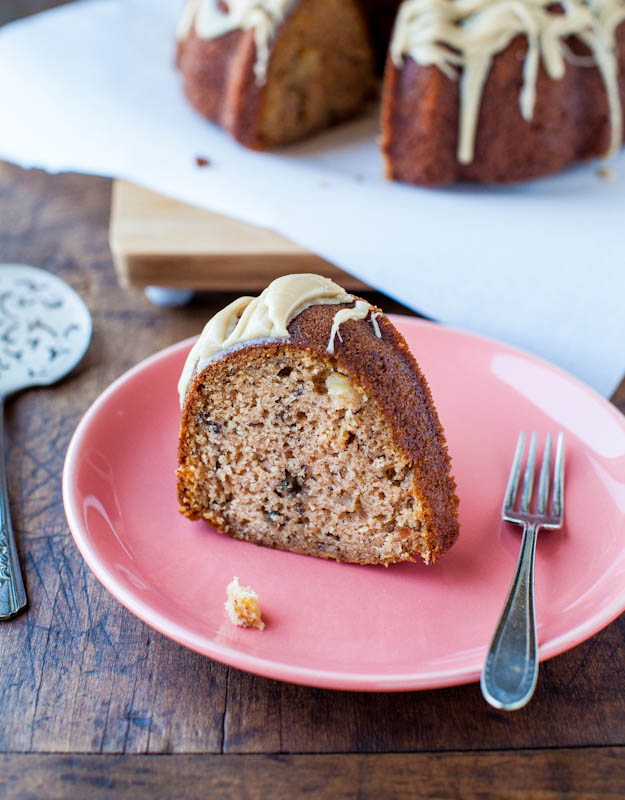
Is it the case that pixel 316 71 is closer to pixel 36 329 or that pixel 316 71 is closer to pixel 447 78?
pixel 447 78

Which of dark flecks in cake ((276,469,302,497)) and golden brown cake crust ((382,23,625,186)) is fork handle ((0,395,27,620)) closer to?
dark flecks in cake ((276,469,302,497))

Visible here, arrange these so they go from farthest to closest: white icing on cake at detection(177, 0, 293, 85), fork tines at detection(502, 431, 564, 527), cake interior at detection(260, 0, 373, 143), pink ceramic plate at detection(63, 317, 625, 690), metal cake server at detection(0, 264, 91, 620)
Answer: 1. cake interior at detection(260, 0, 373, 143)
2. white icing on cake at detection(177, 0, 293, 85)
3. metal cake server at detection(0, 264, 91, 620)
4. fork tines at detection(502, 431, 564, 527)
5. pink ceramic plate at detection(63, 317, 625, 690)

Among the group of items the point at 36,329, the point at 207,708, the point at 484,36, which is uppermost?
the point at 484,36

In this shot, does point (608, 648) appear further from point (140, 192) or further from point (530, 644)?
point (140, 192)

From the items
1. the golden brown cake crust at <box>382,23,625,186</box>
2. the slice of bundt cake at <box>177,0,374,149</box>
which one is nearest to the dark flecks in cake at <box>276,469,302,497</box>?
the golden brown cake crust at <box>382,23,625,186</box>

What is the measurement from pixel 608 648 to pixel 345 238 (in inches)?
43.1

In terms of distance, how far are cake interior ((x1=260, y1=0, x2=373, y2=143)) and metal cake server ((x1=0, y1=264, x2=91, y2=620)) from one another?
77 cm

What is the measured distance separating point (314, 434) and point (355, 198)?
100cm

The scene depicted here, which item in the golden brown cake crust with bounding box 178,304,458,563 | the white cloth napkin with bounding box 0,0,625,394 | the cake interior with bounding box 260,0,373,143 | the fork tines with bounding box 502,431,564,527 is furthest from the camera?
the cake interior with bounding box 260,0,373,143

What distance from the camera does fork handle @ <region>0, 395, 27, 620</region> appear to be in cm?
125

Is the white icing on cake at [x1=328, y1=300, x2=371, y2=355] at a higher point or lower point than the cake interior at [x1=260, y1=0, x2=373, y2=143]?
higher

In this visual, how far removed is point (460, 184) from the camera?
7.05 feet

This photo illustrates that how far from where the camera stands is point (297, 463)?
50.5 inches

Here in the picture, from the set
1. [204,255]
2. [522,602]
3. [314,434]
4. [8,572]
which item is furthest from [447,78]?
[8,572]
